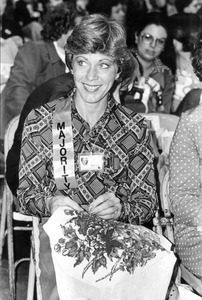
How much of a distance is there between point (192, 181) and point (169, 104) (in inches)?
107

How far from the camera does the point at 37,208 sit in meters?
2.95

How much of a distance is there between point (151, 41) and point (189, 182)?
2807 millimetres

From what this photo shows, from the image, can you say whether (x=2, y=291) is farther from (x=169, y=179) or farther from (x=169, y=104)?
(x=169, y=104)

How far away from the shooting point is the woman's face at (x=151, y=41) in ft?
18.5

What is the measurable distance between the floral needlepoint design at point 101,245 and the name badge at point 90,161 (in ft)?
1.18

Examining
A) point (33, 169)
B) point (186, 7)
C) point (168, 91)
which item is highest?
point (186, 7)

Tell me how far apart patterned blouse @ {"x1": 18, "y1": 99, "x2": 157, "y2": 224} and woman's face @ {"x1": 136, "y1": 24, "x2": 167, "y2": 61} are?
99.1 inches

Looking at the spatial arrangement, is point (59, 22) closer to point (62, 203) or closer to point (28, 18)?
point (28, 18)

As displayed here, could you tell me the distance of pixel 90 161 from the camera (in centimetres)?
306

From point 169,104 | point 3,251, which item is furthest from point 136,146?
point 169,104

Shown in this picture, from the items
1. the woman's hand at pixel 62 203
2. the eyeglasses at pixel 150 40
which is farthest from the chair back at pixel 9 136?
the eyeglasses at pixel 150 40

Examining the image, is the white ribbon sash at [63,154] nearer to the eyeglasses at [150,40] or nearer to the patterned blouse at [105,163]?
the patterned blouse at [105,163]

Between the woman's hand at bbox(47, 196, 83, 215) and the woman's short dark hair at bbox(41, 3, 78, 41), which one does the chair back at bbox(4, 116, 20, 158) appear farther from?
the woman's short dark hair at bbox(41, 3, 78, 41)

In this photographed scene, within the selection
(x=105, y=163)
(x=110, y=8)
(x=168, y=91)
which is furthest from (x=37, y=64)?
(x=105, y=163)
